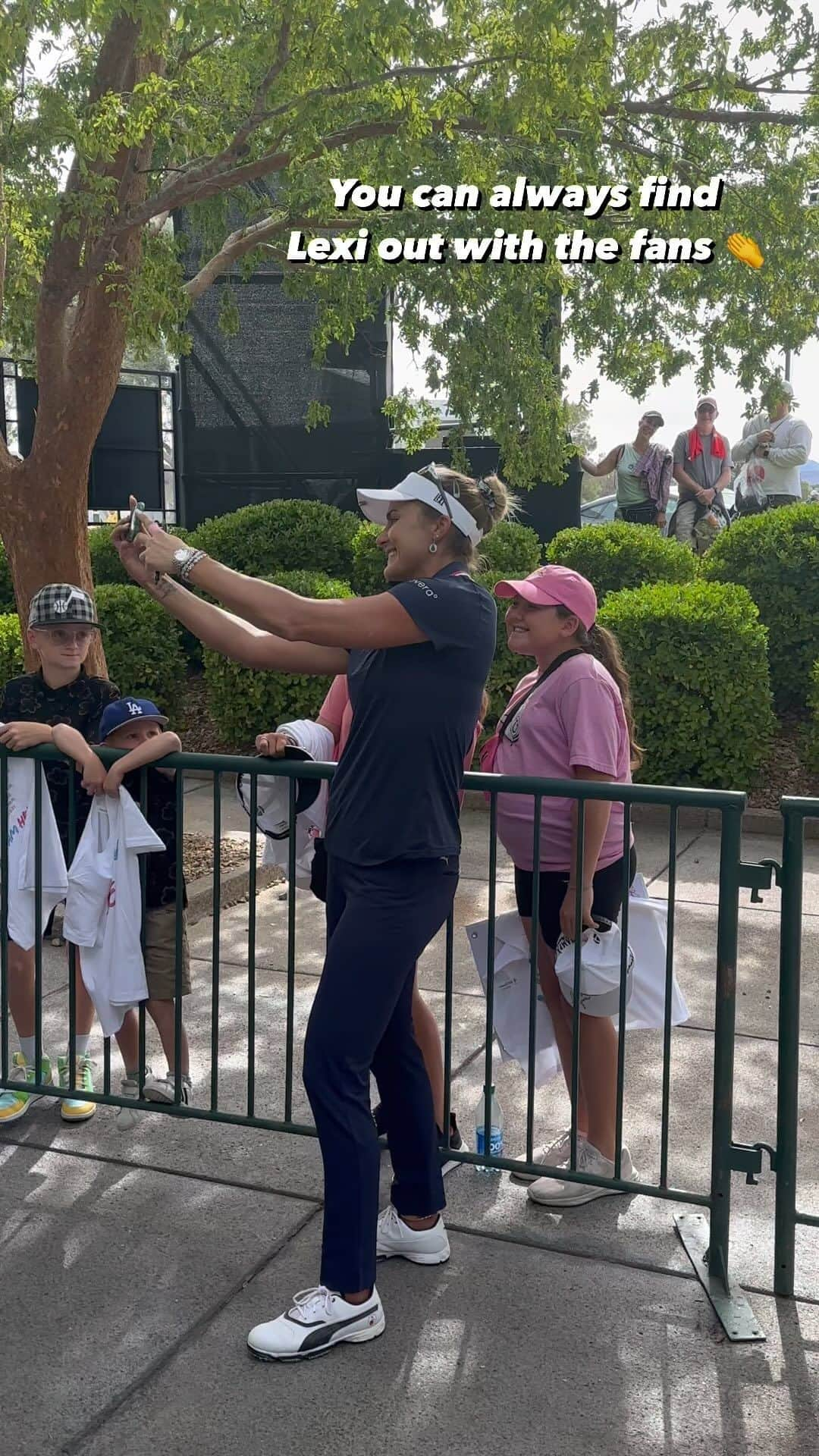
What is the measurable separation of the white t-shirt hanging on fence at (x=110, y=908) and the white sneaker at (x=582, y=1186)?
4.35ft

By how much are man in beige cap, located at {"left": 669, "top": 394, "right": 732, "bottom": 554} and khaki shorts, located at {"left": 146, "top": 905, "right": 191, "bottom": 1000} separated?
380 inches

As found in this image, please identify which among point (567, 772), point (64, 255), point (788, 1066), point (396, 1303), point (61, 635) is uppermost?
point (64, 255)

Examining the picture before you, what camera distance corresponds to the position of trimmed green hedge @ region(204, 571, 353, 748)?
33.2 ft

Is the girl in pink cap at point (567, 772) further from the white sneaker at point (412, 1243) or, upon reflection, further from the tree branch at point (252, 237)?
the tree branch at point (252, 237)

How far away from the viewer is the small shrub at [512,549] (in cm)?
1139

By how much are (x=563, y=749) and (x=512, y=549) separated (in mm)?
7764

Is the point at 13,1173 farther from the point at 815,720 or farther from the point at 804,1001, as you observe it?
the point at 815,720

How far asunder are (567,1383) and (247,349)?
12.8 meters

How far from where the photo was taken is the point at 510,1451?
287cm

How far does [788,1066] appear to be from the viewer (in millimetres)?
3488

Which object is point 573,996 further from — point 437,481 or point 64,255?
point 64,255

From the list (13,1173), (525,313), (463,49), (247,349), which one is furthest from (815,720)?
(247,349)

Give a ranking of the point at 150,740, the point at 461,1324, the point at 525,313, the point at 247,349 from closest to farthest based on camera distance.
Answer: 1. the point at 461,1324
2. the point at 150,740
3. the point at 525,313
4. the point at 247,349

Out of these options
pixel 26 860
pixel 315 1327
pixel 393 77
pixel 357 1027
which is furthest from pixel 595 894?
pixel 393 77
